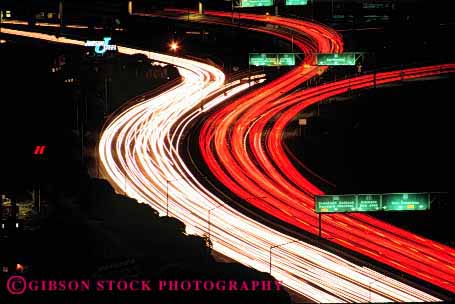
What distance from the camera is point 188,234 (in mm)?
72625

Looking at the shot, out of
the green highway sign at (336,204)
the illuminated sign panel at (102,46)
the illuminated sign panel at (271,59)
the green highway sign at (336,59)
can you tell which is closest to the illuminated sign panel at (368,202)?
the green highway sign at (336,204)

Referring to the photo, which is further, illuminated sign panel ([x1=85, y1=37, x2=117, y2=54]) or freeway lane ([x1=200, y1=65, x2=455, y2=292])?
illuminated sign panel ([x1=85, y1=37, x2=117, y2=54])

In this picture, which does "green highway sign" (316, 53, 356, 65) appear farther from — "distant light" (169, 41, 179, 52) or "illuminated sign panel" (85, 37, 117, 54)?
"distant light" (169, 41, 179, 52)

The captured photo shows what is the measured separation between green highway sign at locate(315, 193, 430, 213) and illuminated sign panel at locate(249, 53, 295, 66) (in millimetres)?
42054

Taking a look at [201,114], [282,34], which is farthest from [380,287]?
[282,34]

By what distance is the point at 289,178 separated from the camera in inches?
3423

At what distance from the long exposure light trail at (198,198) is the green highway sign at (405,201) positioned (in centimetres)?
849

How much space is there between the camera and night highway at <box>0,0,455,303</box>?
209 feet

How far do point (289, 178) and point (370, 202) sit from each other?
1269cm

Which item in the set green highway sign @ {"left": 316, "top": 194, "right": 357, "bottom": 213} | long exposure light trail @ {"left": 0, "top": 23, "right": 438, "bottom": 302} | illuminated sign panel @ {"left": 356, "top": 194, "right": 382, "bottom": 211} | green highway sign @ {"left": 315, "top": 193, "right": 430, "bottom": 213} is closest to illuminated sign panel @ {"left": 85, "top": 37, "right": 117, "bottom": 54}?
long exposure light trail @ {"left": 0, "top": 23, "right": 438, "bottom": 302}

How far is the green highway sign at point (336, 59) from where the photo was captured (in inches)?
4402

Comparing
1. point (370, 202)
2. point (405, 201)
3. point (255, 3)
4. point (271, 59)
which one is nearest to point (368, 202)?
point (370, 202)

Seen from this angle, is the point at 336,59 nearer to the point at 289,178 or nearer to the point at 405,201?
the point at 289,178

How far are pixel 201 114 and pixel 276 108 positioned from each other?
27.0 ft
